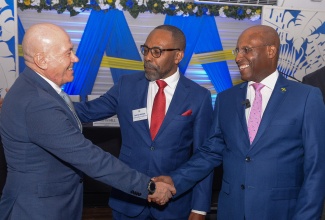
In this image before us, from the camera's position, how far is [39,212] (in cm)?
234

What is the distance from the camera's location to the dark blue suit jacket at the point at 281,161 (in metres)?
2.44

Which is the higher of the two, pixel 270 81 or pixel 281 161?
pixel 270 81

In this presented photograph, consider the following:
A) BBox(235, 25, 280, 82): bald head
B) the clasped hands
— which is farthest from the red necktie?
BBox(235, 25, 280, 82): bald head

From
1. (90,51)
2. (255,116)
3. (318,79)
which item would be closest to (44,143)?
(255,116)

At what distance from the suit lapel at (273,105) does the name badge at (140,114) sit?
0.75 m

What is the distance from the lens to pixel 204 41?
6.13 meters

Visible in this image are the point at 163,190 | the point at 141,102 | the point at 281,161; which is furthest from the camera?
the point at 141,102

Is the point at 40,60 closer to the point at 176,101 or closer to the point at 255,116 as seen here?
the point at 176,101

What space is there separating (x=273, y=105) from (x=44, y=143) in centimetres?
125

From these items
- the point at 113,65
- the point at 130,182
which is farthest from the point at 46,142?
the point at 113,65

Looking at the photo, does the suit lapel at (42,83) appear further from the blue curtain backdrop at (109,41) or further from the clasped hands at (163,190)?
the blue curtain backdrop at (109,41)

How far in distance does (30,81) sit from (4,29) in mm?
3119

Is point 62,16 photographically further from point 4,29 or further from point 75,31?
point 4,29

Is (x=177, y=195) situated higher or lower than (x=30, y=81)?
lower
